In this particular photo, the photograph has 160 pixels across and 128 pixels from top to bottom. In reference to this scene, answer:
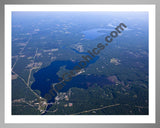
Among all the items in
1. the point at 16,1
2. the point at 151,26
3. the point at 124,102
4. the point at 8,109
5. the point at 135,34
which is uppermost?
the point at 135,34

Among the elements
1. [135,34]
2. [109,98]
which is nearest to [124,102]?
[109,98]

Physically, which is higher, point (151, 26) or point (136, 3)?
point (136, 3)

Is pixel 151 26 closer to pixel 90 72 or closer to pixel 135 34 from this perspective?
pixel 90 72

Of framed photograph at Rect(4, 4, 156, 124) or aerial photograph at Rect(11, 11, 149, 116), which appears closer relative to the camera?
framed photograph at Rect(4, 4, 156, 124)

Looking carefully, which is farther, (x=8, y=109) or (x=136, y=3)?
(x=8, y=109)

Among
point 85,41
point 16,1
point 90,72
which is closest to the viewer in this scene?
point 16,1

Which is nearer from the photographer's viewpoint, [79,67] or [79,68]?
[79,68]

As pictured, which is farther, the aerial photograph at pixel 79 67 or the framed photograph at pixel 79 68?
the aerial photograph at pixel 79 67

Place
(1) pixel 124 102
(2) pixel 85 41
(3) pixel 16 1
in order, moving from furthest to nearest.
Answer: (2) pixel 85 41 → (1) pixel 124 102 → (3) pixel 16 1
